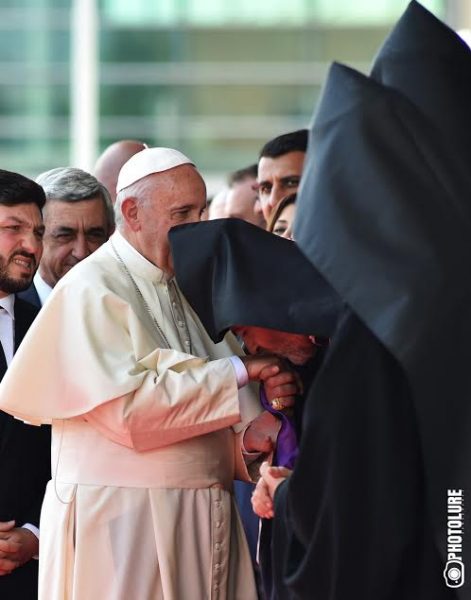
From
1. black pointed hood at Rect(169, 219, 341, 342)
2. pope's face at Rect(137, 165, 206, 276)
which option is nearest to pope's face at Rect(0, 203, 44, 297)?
pope's face at Rect(137, 165, 206, 276)

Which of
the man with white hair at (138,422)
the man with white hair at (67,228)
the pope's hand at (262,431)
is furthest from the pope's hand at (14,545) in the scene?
the man with white hair at (67,228)

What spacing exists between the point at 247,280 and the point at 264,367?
37 centimetres

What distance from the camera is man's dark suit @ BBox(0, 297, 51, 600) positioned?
4.93m

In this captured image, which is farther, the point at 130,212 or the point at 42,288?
the point at 42,288

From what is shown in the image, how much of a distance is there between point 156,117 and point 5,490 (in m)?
15.4

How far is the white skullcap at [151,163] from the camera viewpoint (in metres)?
4.66

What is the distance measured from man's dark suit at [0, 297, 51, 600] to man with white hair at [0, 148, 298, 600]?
36 centimetres

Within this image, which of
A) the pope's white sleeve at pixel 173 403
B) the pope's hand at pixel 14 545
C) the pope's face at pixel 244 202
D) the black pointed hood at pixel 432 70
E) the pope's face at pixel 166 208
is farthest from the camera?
the pope's face at pixel 244 202

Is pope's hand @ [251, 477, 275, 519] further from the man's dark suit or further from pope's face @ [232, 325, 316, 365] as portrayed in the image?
the man's dark suit

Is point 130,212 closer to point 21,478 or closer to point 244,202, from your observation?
point 21,478

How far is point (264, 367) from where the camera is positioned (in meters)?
4.16

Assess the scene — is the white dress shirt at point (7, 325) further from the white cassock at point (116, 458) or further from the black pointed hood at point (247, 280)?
the black pointed hood at point (247, 280)

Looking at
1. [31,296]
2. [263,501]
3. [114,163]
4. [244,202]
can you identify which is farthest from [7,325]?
[244,202]

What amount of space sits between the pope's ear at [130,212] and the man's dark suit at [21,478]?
2.26ft
